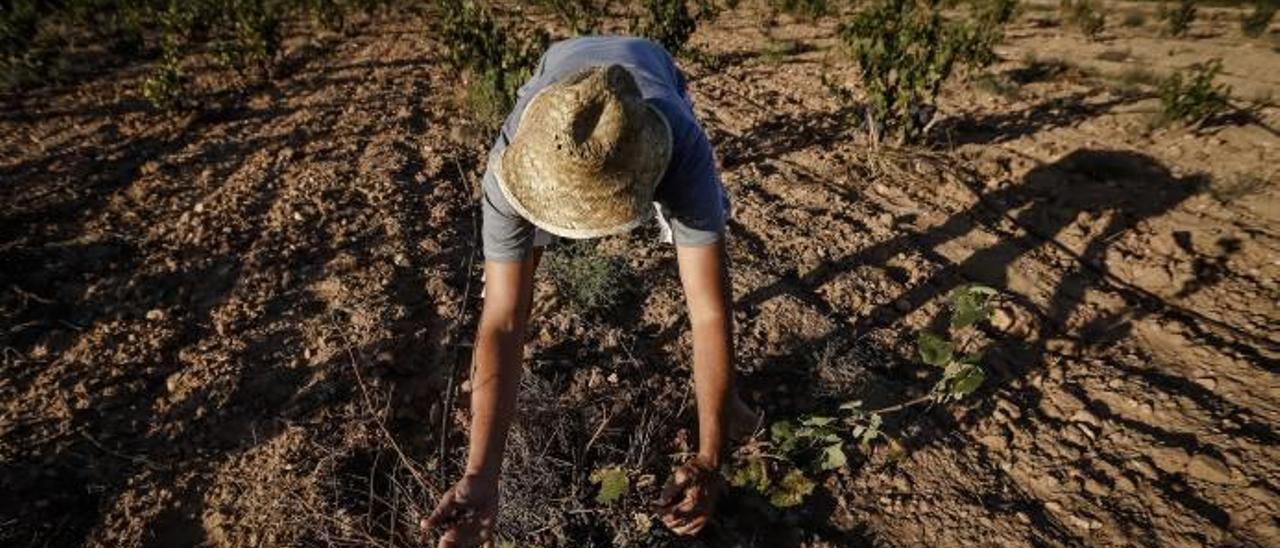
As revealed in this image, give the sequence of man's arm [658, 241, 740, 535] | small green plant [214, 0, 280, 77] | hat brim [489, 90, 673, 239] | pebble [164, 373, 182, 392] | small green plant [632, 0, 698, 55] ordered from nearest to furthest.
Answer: hat brim [489, 90, 673, 239] → man's arm [658, 241, 740, 535] → pebble [164, 373, 182, 392] → small green plant [214, 0, 280, 77] → small green plant [632, 0, 698, 55]

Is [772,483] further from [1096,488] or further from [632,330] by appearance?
[1096,488]

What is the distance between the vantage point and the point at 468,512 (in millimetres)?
1597

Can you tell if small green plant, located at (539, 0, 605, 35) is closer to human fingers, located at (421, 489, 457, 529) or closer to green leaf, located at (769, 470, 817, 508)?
green leaf, located at (769, 470, 817, 508)

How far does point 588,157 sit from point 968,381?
1643 mm

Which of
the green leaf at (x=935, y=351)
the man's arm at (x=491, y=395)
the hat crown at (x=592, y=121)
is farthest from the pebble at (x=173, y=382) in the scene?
the green leaf at (x=935, y=351)

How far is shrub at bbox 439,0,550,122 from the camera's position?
4609 mm

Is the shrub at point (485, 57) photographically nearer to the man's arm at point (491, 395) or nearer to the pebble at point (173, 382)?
the pebble at point (173, 382)

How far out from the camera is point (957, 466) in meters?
2.46

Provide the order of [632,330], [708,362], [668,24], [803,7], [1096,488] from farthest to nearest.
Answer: [803,7] → [668,24] → [632,330] → [1096,488] → [708,362]

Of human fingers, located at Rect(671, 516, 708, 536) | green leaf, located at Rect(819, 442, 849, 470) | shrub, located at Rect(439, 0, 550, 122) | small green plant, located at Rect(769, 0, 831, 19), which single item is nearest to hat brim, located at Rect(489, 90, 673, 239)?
human fingers, located at Rect(671, 516, 708, 536)

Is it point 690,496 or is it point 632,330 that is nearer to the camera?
point 690,496

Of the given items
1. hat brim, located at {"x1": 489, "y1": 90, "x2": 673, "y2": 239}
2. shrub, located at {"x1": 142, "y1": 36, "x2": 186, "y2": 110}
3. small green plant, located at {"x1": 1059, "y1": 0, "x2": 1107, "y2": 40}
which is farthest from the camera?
small green plant, located at {"x1": 1059, "y1": 0, "x2": 1107, "y2": 40}

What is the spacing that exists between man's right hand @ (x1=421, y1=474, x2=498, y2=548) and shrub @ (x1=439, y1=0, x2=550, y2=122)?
3.26 metres

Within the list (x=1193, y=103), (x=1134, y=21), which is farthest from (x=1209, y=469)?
(x=1134, y=21)
